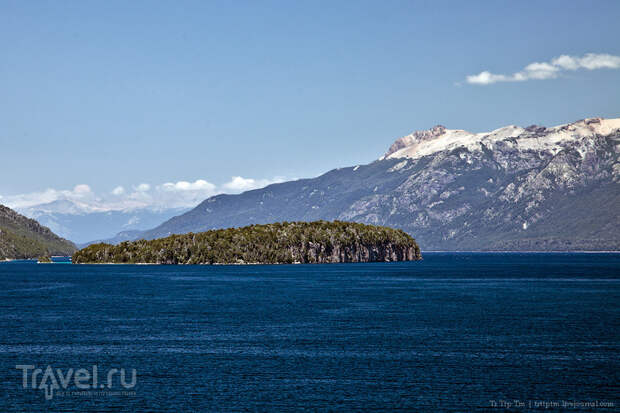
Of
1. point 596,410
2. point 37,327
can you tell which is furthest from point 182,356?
Answer: point 596,410

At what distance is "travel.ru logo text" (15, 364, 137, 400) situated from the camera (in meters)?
73.0

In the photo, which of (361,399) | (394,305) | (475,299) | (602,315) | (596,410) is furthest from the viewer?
(475,299)

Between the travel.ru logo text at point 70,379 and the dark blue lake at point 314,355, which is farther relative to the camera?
the travel.ru logo text at point 70,379

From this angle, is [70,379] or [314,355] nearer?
[70,379]

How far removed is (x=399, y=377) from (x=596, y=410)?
20295 millimetres

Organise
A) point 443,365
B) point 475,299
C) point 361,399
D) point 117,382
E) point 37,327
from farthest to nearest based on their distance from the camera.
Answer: point 475,299 → point 37,327 → point 443,365 → point 117,382 → point 361,399

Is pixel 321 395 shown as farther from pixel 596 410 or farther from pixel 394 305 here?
pixel 394 305

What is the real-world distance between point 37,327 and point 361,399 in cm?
6696

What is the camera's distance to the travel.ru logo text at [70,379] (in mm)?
73000

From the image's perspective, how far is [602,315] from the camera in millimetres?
134500

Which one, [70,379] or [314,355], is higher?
[70,379]

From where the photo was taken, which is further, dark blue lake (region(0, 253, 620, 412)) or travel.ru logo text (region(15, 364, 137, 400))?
travel.ru logo text (region(15, 364, 137, 400))

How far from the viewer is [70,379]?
76312 millimetres

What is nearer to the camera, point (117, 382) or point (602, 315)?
point (117, 382)
